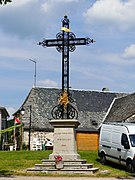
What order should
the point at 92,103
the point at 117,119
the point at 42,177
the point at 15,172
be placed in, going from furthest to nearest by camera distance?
1. the point at 92,103
2. the point at 117,119
3. the point at 15,172
4. the point at 42,177

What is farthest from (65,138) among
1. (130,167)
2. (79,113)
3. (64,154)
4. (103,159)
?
(79,113)

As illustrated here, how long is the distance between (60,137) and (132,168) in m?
3.69

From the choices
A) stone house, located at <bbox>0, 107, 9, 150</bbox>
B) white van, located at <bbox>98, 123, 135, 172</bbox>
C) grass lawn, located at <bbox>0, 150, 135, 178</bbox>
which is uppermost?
stone house, located at <bbox>0, 107, 9, 150</bbox>

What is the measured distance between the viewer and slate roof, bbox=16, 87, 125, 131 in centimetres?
5475

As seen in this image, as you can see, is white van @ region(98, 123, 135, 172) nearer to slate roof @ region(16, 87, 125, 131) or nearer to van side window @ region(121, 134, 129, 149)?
van side window @ region(121, 134, 129, 149)

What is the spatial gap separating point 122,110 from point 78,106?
312 inches

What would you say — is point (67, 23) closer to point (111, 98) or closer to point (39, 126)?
point (39, 126)

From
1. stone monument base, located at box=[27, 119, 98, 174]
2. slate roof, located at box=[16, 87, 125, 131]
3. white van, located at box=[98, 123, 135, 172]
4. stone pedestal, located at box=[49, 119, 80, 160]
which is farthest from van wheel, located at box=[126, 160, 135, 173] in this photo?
slate roof, located at box=[16, 87, 125, 131]

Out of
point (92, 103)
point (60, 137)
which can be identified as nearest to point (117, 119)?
point (92, 103)

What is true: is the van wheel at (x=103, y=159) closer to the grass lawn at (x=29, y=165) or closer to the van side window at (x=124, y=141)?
the grass lawn at (x=29, y=165)

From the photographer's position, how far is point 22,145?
52.3m

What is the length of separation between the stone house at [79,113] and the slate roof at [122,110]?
1101mm

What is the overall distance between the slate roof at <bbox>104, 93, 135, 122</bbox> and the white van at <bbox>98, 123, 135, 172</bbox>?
23074 mm

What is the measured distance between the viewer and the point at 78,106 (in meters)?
58.2
